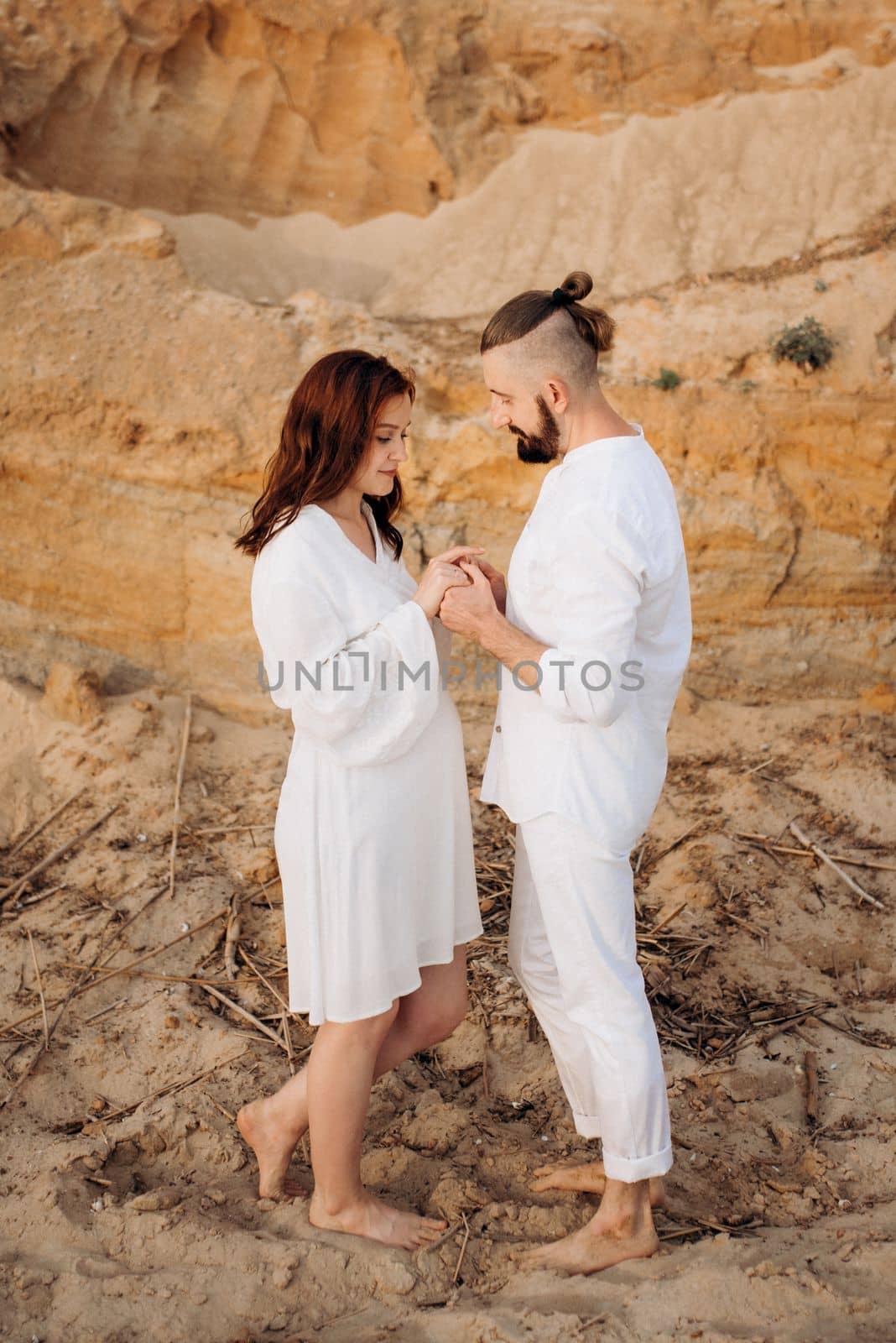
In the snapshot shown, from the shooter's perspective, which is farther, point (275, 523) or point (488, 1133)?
point (488, 1133)

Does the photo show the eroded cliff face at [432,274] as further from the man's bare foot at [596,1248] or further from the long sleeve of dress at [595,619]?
the man's bare foot at [596,1248]

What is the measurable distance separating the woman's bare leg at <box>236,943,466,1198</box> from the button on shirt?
0.61 meters

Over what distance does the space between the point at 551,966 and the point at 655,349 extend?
3737 mm

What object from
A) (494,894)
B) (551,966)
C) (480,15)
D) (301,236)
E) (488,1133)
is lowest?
(488,1133)

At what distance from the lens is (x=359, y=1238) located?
10.4 feet

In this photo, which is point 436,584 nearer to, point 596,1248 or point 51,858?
point 596,1248

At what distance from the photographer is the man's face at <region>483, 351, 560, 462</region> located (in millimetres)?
2975

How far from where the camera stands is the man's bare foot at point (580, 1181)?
3361 millimetres

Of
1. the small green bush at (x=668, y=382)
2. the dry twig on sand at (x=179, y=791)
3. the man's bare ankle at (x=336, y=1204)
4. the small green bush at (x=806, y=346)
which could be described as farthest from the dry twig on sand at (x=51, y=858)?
the small green bush at (x=806, y=346)

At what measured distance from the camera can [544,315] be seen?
2924mm

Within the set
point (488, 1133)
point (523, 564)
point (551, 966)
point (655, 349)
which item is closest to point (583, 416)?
point (523, 564)

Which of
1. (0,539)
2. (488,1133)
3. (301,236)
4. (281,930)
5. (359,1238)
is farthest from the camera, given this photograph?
(301,236)

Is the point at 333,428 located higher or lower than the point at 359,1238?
higher

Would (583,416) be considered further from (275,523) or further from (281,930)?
(281,930)
